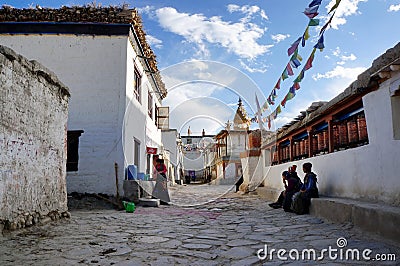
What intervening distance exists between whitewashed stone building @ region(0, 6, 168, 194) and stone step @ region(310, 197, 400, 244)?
5887 mm

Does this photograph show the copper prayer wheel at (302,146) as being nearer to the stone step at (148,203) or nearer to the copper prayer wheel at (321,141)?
the copper prayer wheel at (321,141)

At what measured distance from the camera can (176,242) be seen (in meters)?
4.45

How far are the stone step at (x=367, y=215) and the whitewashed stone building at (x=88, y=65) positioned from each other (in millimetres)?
5887

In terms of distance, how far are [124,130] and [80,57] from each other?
8.50 feet

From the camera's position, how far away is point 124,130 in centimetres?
989

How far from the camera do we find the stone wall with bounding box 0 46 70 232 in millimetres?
4395

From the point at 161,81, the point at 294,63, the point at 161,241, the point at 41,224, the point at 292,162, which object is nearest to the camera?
the point at 161,241

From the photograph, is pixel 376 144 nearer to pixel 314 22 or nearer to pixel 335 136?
pixel 335 136

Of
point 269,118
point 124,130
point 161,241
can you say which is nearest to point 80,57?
point 124,130

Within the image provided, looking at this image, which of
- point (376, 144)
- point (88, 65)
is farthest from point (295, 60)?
point (88, 65)

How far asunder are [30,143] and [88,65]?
5.43 metres

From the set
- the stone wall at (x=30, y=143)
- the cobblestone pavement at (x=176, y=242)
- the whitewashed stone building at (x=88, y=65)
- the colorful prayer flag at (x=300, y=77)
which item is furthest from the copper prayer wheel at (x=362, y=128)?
the whitewashed stone building at (x=88, y=65)

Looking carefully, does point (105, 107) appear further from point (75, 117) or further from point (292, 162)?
point (292, 162)

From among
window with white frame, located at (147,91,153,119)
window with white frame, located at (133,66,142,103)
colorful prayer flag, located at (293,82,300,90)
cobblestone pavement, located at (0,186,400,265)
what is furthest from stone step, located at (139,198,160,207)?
window with white frame, located at (147,91,153,119)
